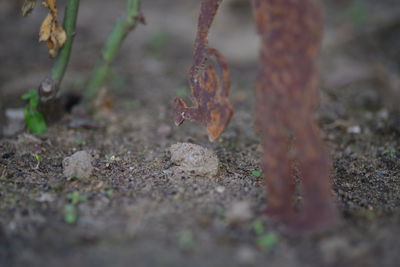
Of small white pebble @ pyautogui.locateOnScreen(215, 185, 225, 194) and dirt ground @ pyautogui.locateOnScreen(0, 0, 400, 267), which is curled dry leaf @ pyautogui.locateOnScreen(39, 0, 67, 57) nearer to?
dirt ground @ pyautogui.locateOnScreen(0, 0, 400, 267)

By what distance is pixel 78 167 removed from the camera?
2133 millimetres

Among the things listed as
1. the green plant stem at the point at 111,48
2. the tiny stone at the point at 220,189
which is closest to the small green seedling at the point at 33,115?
the green plant stem at the point at 111,48

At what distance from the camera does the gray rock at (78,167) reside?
2.13 metres

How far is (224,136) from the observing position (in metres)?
2.88

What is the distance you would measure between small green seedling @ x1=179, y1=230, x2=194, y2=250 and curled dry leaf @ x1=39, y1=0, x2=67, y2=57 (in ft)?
4.36

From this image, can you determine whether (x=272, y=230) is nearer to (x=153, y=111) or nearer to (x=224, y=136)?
(x=224, y=136)

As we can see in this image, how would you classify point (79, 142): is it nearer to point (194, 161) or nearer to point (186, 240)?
point (194, 161)

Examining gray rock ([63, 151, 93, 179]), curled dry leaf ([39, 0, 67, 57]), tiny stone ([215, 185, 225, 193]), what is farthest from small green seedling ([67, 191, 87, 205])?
curled dry leaf ([39, 0, 67, 57])

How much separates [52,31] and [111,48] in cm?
45

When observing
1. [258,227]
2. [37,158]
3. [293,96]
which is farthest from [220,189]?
[37,158]

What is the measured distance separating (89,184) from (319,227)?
980 mm

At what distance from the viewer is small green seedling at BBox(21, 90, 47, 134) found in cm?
268

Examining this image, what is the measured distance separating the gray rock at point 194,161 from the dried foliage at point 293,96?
0.49 metres

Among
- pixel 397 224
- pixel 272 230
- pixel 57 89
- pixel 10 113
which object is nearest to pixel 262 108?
pixel 272 230
